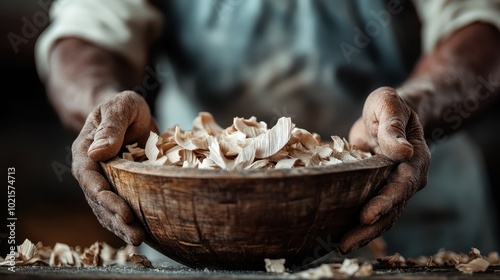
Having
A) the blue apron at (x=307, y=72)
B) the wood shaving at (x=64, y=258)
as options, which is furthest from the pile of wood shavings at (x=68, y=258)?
the blue apron at (x=307, y=72)

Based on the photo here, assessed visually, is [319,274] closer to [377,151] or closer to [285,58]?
[377,151]

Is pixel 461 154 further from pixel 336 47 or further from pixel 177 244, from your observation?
pixel 177 244

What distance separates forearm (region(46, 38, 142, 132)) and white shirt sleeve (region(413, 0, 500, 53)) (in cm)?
80

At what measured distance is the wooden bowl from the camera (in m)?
0.88

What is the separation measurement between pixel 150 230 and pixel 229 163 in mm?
152

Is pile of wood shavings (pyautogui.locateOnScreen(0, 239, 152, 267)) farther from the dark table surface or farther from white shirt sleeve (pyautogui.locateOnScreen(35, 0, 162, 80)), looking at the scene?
white shirt sleeve (pyautogui.locateOnScreen(35, 0, 162, 80))

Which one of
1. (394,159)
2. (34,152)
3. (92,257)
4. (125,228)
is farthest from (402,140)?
(34,152)

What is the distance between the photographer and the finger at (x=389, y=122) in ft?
3.22

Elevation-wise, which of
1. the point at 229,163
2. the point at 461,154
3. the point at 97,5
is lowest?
the point at 461,154

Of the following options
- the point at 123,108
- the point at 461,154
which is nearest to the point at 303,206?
the point at 123,108

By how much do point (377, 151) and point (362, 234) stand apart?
22cm

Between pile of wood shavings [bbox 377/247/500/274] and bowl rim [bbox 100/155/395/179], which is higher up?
bowl rim [bbox 100/155/395/179]

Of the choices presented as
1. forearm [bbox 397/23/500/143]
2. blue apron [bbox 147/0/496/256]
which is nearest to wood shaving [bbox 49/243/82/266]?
blue apron [bbox 147/0/496/256]

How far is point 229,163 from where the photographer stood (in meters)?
0.98
